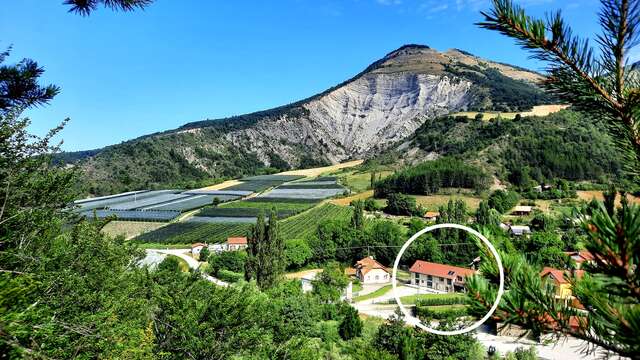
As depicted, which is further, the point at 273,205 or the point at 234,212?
the point at 273,205

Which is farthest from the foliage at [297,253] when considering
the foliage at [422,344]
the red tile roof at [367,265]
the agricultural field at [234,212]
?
the foliage at [422,344]

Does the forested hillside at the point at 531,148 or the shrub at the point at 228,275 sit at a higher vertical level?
the forested hillside at the point at 531,148

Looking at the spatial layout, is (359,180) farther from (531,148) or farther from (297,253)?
(297,253)

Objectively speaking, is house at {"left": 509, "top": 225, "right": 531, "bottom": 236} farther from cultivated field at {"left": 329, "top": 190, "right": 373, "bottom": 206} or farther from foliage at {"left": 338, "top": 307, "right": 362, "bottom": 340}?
foliage at {"left": 338, "top": 307, "right": 362, "bottom": 340}

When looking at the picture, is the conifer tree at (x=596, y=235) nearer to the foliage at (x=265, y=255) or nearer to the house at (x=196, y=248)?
the foliage at (x=265, y=255)

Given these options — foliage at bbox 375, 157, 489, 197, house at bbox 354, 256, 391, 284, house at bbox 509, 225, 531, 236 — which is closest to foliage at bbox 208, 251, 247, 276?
house at bbox 354, 256, 391, 284

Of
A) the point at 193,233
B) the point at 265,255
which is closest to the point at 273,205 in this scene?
the point at 193,233

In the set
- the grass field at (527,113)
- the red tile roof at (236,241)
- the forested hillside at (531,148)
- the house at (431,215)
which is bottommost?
the house at (431,215)
